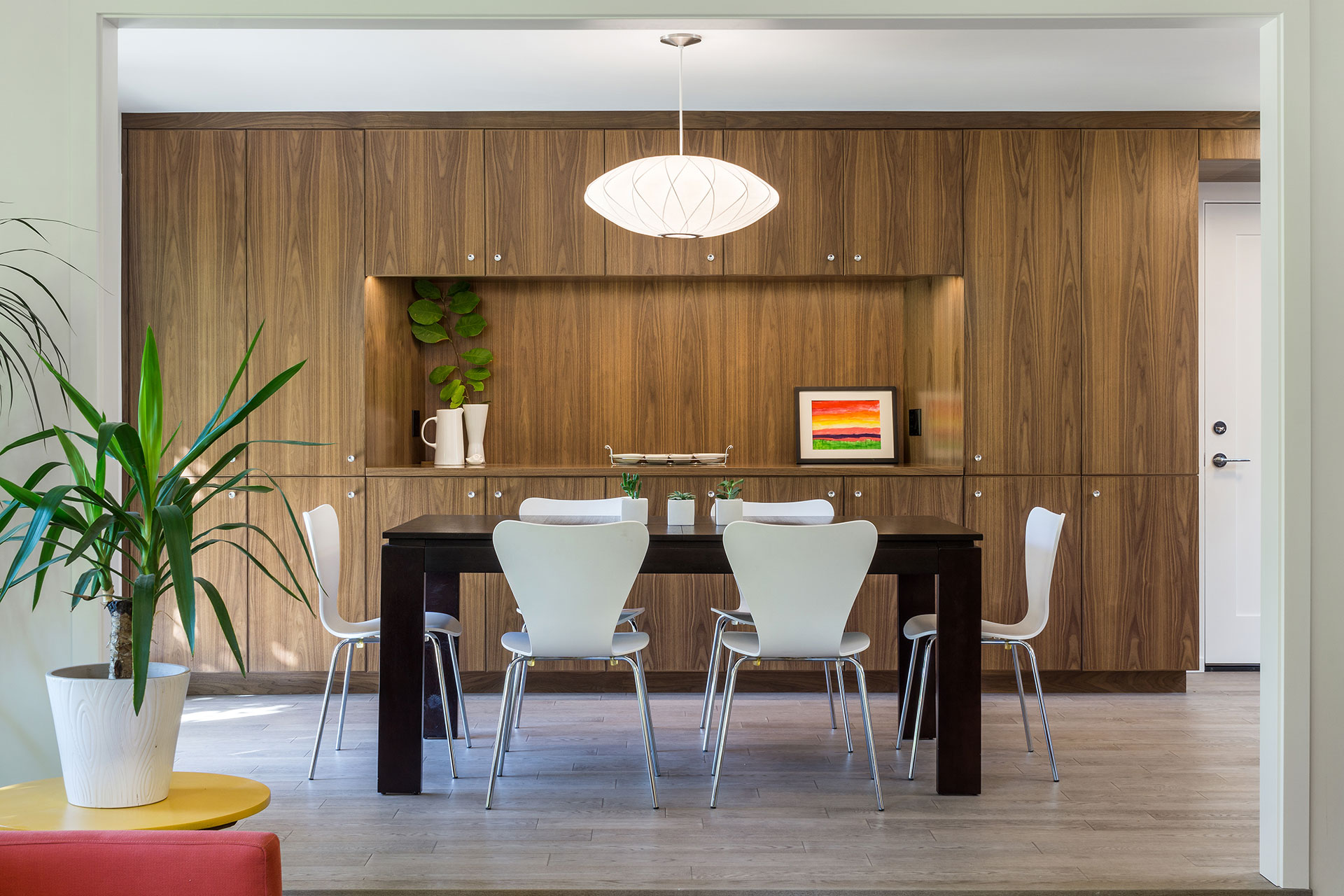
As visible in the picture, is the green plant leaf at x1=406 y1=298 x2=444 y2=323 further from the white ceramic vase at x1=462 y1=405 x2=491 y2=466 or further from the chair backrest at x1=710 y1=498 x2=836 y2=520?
the chair backrest at x1=710 y1=498 x2=836 y2=520

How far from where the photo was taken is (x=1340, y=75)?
250 cm

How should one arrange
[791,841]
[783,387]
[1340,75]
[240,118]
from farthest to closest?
[783,387], [240,118], [791,841], [1340,75]

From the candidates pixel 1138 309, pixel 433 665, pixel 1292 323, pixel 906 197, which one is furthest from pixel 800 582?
pixel 1138 309

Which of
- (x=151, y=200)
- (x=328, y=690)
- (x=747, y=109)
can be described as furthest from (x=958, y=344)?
(x=151, y=200)

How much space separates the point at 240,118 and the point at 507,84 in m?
1.27

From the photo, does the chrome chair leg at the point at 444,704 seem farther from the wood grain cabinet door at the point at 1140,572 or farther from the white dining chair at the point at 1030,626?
the wood grain cabinet door at the point at 1140,572

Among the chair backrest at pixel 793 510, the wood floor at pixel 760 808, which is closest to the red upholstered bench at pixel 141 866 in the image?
the wood floor at pixel 760 808

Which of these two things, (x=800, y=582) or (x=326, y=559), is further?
(x=326, y=559)

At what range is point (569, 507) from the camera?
4.00 m

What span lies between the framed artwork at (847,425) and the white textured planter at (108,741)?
3.49 meters

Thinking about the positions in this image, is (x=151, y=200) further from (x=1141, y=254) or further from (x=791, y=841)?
(x=1141, y=254)

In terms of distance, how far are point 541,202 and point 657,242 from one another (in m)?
0.55

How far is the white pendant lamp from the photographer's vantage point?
140 inches

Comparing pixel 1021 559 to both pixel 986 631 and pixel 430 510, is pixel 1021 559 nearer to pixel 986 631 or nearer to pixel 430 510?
pixel 986 631
